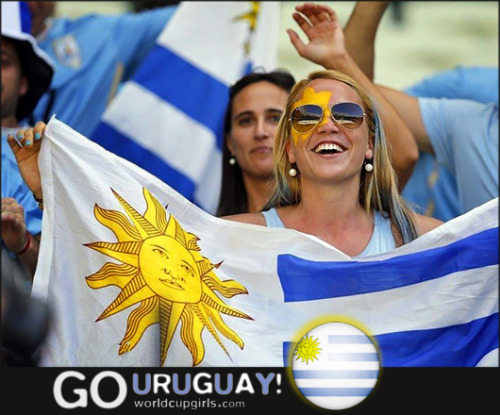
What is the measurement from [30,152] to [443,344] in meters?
1.29

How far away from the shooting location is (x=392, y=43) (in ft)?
25.9

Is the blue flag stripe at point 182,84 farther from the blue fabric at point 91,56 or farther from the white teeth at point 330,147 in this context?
the white teeth at point 330,147

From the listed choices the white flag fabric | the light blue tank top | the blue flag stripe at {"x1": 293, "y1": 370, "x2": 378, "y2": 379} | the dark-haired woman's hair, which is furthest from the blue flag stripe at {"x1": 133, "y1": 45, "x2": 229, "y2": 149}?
the blue flag stripe at {"x1": 293, "y1": 370, "x2": 378, "y2": 379}

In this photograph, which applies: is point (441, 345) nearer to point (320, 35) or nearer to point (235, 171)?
point (320, 35)

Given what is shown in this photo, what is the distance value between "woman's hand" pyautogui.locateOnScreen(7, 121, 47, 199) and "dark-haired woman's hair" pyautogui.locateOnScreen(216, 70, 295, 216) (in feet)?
3.62

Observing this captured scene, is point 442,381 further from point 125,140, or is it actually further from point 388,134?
point 125,140

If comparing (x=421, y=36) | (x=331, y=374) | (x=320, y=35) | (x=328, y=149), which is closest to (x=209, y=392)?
(x=331, y=374)

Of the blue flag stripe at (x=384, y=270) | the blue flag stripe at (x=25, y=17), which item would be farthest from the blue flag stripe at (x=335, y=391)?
the blue flag stripe at (x=25, y=17)

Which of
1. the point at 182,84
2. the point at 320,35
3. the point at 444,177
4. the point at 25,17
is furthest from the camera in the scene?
the point at 182,84

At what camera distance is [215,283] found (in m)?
3.06

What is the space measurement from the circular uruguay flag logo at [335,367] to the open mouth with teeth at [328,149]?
23.9 inches

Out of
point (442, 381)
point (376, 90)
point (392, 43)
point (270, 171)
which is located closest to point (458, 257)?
point (442, 381)

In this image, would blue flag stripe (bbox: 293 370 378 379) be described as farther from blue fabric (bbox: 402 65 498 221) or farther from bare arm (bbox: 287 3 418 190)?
blue fabric (bbox: 402 65 498 221)

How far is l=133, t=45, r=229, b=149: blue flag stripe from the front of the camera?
206 inches
